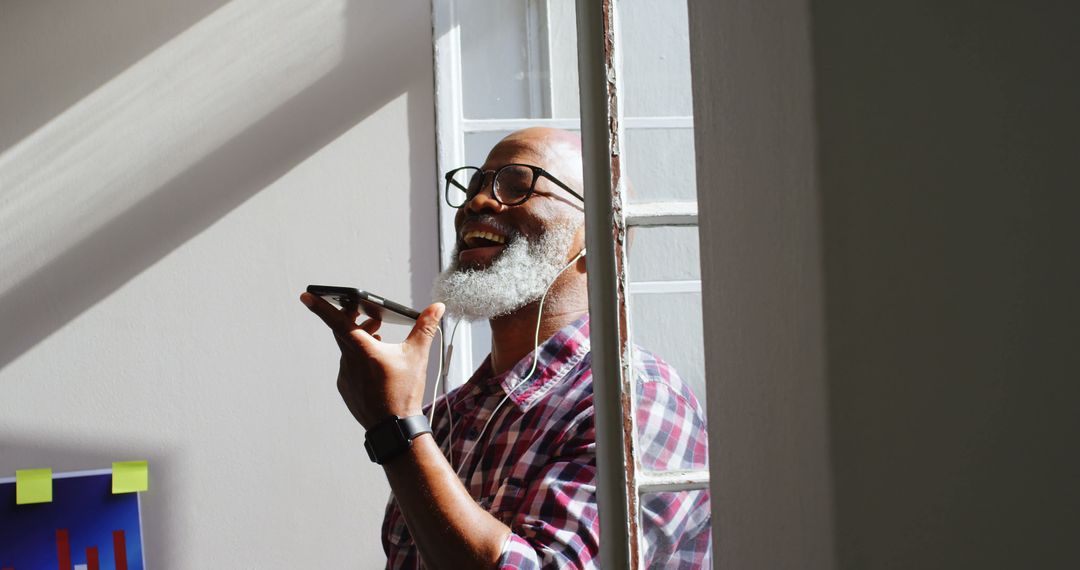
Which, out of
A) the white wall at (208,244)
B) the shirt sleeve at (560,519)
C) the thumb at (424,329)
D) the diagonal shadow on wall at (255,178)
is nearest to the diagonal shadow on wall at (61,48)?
the white wall at (208,244)

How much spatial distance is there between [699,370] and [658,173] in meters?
0.24

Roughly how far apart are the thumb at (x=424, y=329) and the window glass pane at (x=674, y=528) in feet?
1.44

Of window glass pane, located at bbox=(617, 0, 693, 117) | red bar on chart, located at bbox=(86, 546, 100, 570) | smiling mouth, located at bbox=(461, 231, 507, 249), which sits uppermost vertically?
window glass pane, located at bbox=(617, 0, 693, 117)

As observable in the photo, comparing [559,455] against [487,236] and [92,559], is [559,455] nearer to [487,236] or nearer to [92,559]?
[487,236]

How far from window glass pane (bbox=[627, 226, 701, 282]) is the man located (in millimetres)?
85

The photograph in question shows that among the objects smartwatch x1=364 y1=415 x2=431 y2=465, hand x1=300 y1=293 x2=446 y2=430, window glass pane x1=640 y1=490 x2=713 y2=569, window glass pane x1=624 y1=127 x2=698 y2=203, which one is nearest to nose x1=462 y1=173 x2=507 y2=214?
hand x1=300 y1=293 x2=446 y2=430

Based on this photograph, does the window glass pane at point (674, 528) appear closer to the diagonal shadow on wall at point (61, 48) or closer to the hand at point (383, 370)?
the hand at point (383, 370)

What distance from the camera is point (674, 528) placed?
0.93m

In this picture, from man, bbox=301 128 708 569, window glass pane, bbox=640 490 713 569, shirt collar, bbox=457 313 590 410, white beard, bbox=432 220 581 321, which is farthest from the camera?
white beard, bbox=432 220 581 321

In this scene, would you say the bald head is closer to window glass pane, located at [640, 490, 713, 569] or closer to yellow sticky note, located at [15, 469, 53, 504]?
window glass pane, located at [640, 490, 713, 569]

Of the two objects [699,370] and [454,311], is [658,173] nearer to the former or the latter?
[699,370]

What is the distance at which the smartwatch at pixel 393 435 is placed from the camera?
1178 mm

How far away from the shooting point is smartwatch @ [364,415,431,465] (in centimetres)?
118

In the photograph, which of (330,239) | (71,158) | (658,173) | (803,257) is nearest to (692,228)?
(658,173)
